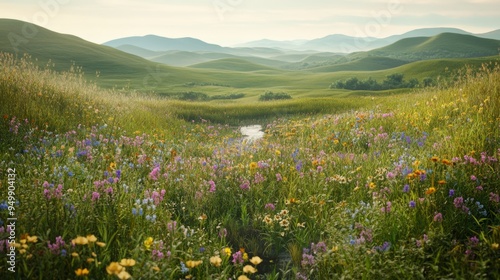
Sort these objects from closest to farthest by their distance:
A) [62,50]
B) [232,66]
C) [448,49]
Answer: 1. [62,50]
2. [232,66]
3. [448,49]

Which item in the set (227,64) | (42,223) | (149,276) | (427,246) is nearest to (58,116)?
(42,223)

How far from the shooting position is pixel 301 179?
545cm

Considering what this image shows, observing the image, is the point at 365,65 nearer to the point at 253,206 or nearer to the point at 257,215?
the point at 253,206

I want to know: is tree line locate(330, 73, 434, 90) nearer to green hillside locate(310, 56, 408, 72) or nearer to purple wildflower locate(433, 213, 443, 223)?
purple wildflower locate(433, 213, 443, 223)

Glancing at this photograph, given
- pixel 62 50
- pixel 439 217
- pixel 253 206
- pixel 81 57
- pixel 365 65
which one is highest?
pixel 365 65

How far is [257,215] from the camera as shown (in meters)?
4.63

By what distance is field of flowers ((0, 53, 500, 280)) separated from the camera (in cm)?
287

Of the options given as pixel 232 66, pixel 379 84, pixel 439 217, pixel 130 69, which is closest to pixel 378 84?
pixel 379 84

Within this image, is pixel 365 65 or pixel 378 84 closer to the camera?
pixel 378 84

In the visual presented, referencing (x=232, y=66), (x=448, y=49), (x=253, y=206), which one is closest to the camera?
(x=253, y=206)

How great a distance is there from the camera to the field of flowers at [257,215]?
287cm

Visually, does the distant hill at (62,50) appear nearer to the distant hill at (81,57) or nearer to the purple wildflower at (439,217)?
the distant hill at (81,57)

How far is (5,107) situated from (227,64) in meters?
149

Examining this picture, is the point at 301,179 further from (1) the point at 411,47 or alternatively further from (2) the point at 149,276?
(1) the point at 411,47
